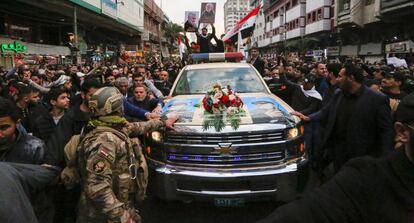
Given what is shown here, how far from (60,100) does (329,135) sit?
3219mm

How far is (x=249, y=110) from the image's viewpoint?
5.20 metres

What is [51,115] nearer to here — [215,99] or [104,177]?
[215,99]

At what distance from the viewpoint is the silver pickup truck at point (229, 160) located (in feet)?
15.0

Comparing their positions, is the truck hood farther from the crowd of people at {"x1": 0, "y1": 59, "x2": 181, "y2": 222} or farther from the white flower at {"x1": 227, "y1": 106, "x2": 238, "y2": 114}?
the crowd of people at {"x1": 0, "y1": 59, "x2": 181, "y2": 222}

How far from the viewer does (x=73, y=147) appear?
9.29 ft

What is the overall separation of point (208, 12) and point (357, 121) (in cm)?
1443

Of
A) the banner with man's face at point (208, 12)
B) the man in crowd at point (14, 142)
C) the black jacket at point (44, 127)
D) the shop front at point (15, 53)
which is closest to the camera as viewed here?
the man in crowd at point (14, 142)

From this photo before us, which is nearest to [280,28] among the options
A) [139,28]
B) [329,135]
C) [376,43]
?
[139,28]

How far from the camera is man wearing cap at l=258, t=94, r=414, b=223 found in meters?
1.40

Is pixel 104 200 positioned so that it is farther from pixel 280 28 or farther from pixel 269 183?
pixel 280 28

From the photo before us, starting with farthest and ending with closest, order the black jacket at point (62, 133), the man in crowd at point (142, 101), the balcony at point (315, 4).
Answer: the balcony at point (315, 4) → the man in crowd at point (142, 101) → the black jacket at point (62, 133)

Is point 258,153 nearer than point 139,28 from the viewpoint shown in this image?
Yes

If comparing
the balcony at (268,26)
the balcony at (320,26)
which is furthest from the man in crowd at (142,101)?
the balcony at (268,26)

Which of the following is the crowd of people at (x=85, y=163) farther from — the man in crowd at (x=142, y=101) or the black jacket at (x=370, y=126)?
the man in crowd at (x=142, y=101)
